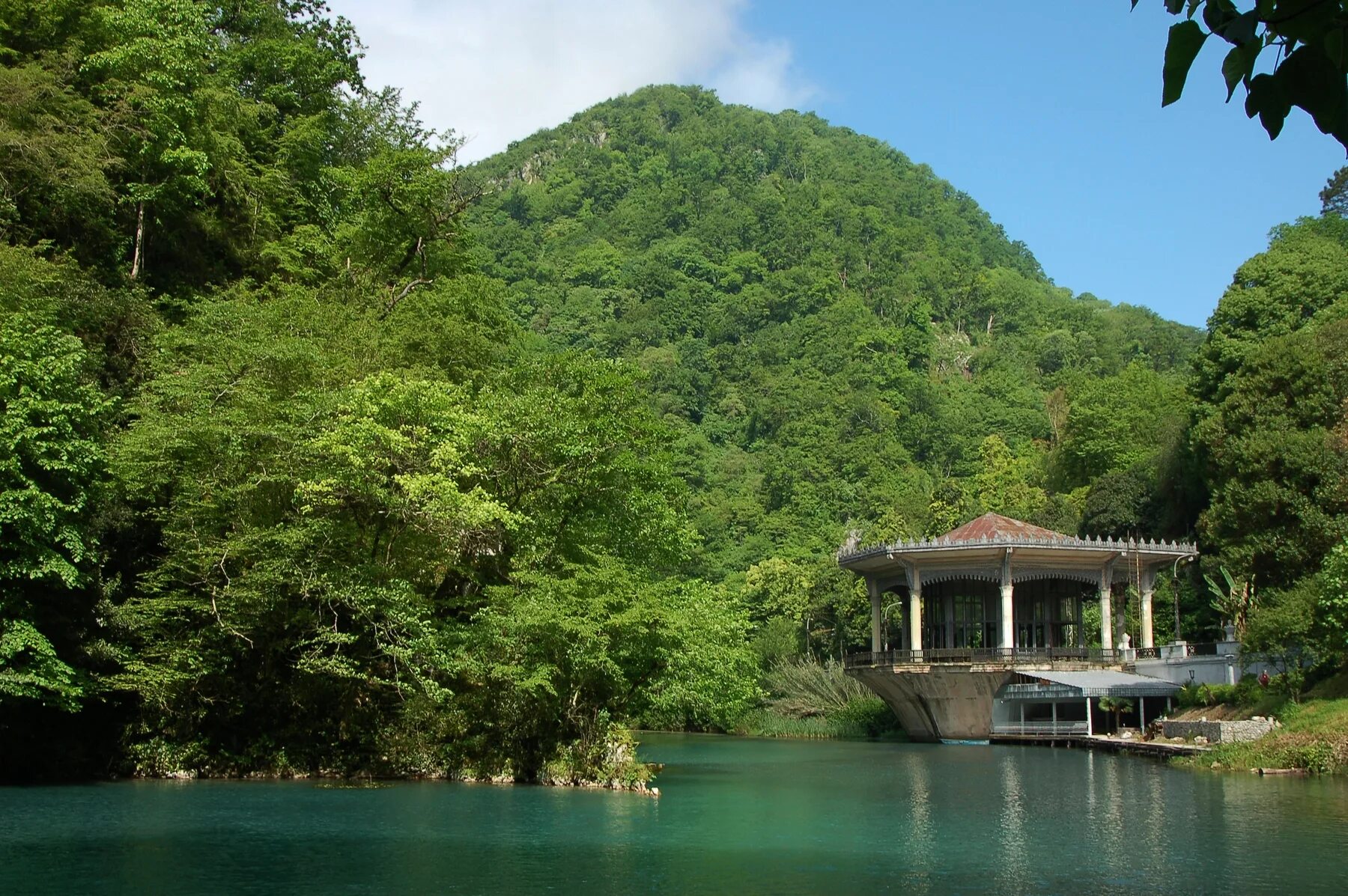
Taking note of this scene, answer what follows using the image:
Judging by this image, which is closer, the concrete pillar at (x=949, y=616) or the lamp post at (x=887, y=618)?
the concrete pillar at (x=949, y=616)

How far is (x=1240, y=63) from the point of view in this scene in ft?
10.3

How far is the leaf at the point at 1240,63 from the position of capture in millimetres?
3150

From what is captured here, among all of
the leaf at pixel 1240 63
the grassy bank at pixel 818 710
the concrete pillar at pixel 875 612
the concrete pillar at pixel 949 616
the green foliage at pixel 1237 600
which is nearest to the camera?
the leaf at pixel 1240 63

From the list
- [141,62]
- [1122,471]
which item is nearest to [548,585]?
[141,62]

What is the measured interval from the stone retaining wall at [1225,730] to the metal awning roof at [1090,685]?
10.8ft

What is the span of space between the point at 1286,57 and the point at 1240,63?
0.11 meters

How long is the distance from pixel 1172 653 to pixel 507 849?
29.3 meters

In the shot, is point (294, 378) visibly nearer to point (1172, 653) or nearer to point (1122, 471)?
point (1172, 653)

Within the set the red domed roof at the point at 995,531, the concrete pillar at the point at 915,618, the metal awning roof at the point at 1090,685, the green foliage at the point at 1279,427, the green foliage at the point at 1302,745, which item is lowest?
the green foliage at the point at 1302,745

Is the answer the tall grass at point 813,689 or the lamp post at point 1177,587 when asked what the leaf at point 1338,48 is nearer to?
the lamp post at point 1177,587

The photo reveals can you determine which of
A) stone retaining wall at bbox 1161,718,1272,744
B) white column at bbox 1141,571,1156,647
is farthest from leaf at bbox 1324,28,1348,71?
white column at bbox 1141,571,1156,647

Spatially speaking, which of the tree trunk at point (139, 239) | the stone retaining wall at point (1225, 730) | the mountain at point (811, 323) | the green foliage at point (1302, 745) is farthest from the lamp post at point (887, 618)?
the tree trunk at point (139, 239)

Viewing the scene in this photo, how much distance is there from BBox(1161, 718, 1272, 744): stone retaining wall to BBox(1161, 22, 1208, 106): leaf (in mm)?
27689

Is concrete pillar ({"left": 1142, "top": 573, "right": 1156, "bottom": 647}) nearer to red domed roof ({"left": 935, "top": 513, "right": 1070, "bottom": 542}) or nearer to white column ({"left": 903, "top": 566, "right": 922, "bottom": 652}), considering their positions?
red domed roof ({"left": 935, "top": 513, "right": 1070, "bottom": 542})
